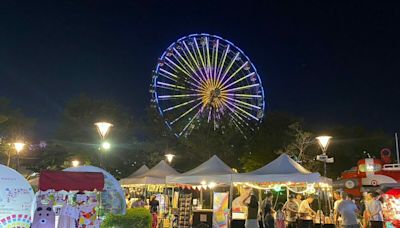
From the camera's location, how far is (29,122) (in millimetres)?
37281

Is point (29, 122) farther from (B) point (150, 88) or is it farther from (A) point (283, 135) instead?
(A) point (283, 135)

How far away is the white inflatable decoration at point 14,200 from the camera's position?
32.5 feet

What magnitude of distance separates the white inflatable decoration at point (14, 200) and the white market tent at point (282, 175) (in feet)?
23.8

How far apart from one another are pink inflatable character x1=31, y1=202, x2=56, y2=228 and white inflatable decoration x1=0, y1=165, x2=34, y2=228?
1065 mm

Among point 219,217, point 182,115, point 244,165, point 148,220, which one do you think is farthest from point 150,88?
point 148,220

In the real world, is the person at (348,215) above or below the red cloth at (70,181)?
below

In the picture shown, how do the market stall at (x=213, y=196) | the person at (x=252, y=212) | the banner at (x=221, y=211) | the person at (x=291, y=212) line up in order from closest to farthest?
the person at (x=252, y=212), the person at (x=291, y=212), the banner at (x=221, y=211), the market stall at (x=213, y=196)

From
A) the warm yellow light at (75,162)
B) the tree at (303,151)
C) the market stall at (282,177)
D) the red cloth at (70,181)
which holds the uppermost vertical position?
the tree at (303,151)

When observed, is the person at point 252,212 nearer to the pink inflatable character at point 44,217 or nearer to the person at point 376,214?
the person at point 376,214

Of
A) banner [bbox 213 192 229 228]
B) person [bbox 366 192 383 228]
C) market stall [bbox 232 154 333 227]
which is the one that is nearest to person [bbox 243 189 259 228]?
market stall [bbox 232 154 333 227]

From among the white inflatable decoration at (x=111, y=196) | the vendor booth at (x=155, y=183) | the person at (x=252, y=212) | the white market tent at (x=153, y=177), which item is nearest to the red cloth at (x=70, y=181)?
the white inflatable decoration at (x=111, y=196)

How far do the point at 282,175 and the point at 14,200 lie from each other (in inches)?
321

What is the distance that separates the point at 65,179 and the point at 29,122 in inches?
1185

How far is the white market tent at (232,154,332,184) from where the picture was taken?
1384 centimetres
